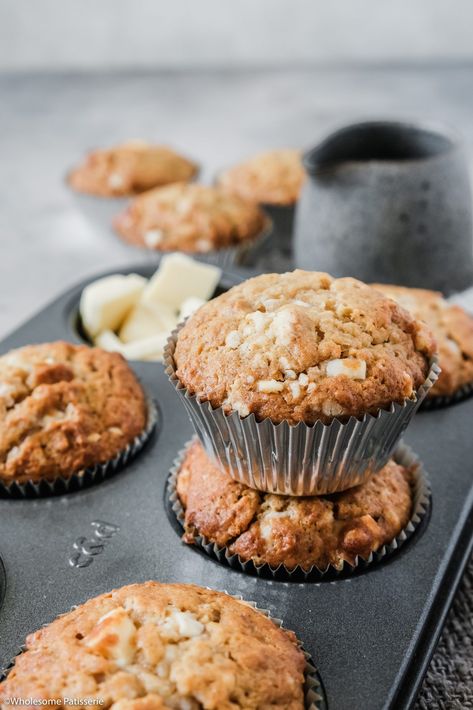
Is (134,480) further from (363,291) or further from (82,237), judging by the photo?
(82,237)

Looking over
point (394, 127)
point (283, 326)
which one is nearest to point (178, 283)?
point (394, 127)

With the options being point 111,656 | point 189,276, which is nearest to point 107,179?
point 189,276

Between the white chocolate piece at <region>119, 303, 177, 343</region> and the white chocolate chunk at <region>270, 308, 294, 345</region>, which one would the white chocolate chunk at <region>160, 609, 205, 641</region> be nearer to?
the white chocolate chunk at <region>270, 308, 294, 345</region>

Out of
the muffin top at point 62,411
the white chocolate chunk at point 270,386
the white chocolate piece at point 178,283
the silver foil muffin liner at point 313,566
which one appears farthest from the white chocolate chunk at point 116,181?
the white chocolate chunk at point 270,386

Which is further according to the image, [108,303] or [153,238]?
[153,238]

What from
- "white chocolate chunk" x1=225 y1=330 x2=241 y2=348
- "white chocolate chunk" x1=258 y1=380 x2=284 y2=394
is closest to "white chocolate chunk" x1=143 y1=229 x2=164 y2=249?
"white chocolate chunk" x1=225 y1=330 x2=241 y2=348

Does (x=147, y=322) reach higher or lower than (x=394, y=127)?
lower

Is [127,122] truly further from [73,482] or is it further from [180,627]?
[180,627]
